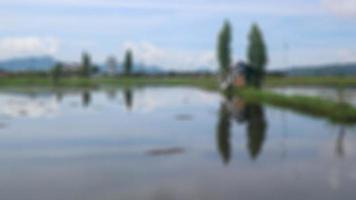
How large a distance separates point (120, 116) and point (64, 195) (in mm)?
21834

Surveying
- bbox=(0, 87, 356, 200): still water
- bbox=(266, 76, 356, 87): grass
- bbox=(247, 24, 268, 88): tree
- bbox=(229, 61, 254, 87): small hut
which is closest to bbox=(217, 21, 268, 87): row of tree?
bbox=(247, 24, 268, 88): tree

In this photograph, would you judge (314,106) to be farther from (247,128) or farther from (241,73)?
(241,73)

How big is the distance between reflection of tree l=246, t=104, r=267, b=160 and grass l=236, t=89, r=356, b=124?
2.07 m

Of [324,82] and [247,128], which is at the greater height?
[247,128]

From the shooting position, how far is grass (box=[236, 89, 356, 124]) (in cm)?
2763

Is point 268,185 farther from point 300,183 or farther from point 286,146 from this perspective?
point 286,146

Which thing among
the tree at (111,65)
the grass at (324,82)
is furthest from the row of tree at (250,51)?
the tree at (111,65)

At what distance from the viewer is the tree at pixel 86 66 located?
355ft

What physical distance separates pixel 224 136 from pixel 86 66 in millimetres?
88017

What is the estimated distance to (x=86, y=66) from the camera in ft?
359

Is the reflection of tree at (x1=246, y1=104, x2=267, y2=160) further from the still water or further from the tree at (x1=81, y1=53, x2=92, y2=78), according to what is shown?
the tree at (x1=81, y1=53, x2=92, y2=78)

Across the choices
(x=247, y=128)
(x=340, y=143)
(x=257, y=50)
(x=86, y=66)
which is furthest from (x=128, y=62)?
(x=340, y=143)

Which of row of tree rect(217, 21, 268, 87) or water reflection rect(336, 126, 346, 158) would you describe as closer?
water reflection rect(336, 126, 346, 158)

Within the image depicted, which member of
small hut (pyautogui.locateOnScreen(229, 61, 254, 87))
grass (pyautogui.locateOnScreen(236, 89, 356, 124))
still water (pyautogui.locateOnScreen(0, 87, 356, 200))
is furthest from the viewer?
small hut (pyautogui.locateOnScreen(229, 61, 254, 87))
